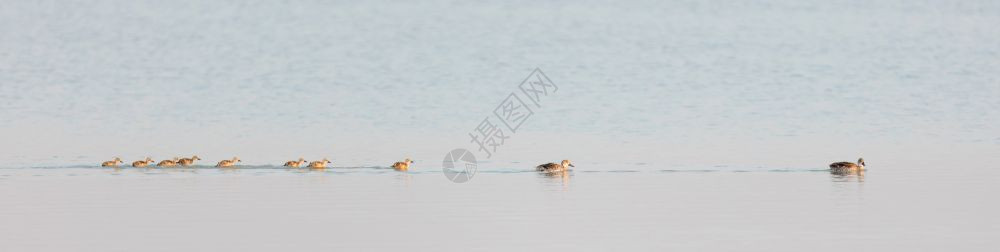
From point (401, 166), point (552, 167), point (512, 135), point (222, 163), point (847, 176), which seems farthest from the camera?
point (512, 135)

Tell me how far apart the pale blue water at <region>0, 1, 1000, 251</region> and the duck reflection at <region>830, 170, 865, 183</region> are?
1.70 feet

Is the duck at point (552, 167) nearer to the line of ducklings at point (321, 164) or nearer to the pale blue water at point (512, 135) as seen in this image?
the line of ducklings at point (321, 164)

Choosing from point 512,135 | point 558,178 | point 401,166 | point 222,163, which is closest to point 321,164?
point 401,166

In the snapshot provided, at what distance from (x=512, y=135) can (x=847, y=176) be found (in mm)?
13594

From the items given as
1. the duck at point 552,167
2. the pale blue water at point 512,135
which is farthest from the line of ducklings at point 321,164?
the pale blue water at point 512,135

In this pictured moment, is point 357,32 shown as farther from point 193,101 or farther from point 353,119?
point 353,119

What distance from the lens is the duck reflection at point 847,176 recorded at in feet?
101

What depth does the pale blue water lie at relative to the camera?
23.5 meters

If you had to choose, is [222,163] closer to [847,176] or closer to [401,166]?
[401,166]

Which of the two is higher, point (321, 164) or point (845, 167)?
point (321, 164)

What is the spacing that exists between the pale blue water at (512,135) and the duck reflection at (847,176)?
517 millimetres

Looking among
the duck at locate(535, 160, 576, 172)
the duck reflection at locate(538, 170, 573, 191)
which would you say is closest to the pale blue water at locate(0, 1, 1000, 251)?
the duck reflection at locate(538, 170, 573, 191)

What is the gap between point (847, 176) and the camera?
31.5 meters

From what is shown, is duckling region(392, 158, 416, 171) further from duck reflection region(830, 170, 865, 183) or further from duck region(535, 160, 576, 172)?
duck reflection region(830, 170, 865, 183)
